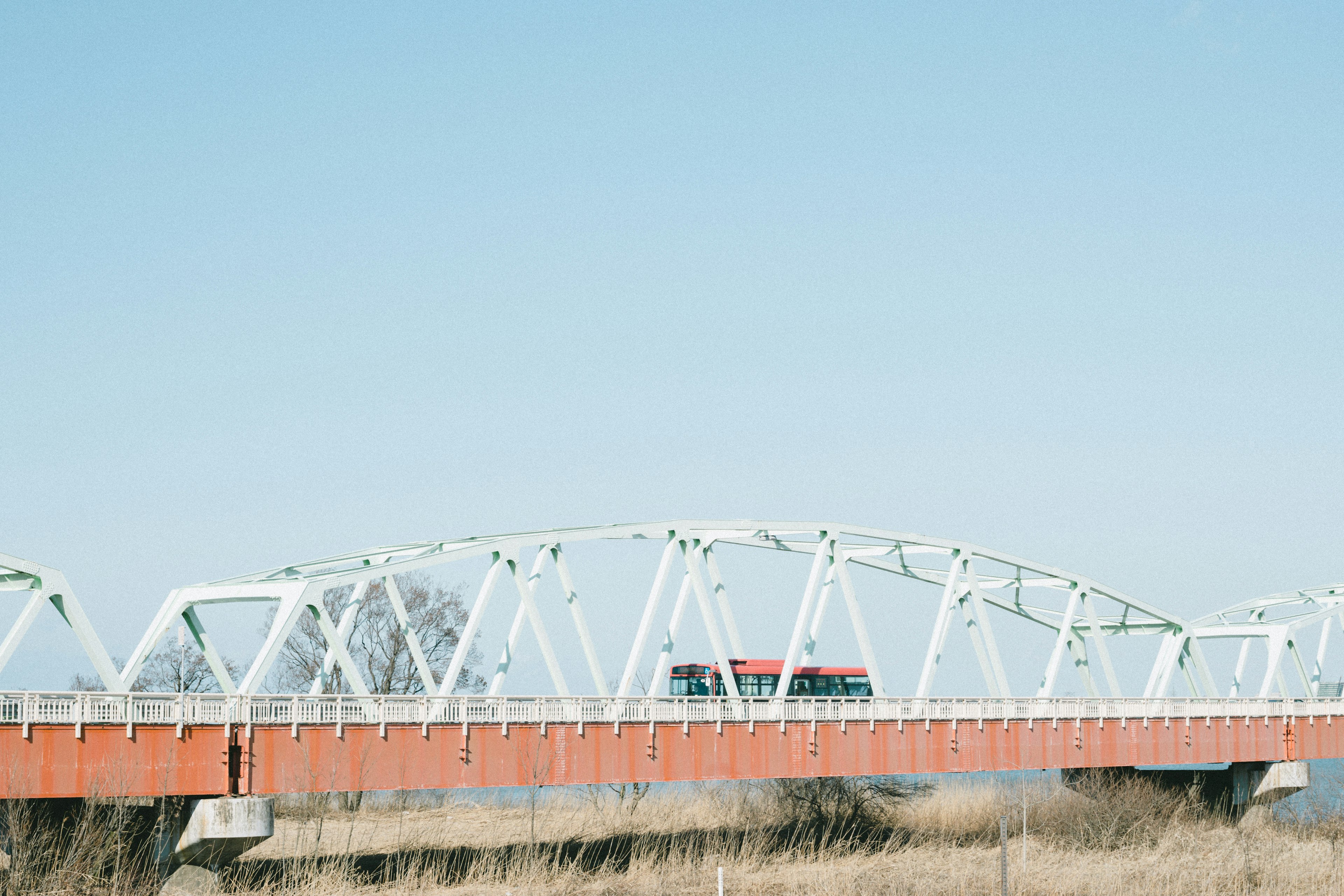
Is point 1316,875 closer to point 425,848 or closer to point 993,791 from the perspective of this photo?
point 993,791

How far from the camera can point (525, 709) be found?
41875 millimetres

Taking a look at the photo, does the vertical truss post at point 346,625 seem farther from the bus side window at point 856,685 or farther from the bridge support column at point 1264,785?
the bridge support column at point 1264,785

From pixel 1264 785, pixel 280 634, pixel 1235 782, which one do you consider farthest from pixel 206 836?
pixel 1264 785

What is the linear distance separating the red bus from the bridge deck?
7064mm

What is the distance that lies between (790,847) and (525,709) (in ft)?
59.5

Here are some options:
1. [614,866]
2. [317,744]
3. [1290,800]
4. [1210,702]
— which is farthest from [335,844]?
[1290,800]

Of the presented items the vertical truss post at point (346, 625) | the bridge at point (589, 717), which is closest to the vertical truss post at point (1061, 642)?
the bridge at point (589, 717)

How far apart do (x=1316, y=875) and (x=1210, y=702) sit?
56.2 ft

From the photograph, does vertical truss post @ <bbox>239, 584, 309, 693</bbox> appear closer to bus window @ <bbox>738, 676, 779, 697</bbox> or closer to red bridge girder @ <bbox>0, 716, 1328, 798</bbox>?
red bridge girder @ <bbox>0, 716, 1328, 798</bbox>

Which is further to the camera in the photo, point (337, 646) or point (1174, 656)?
point (1174, 656)

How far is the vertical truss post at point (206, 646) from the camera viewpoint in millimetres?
38906

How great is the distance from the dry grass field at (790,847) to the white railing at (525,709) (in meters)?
3.77

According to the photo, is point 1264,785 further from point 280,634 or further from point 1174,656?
point 280,634

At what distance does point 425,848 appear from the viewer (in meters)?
50.1
